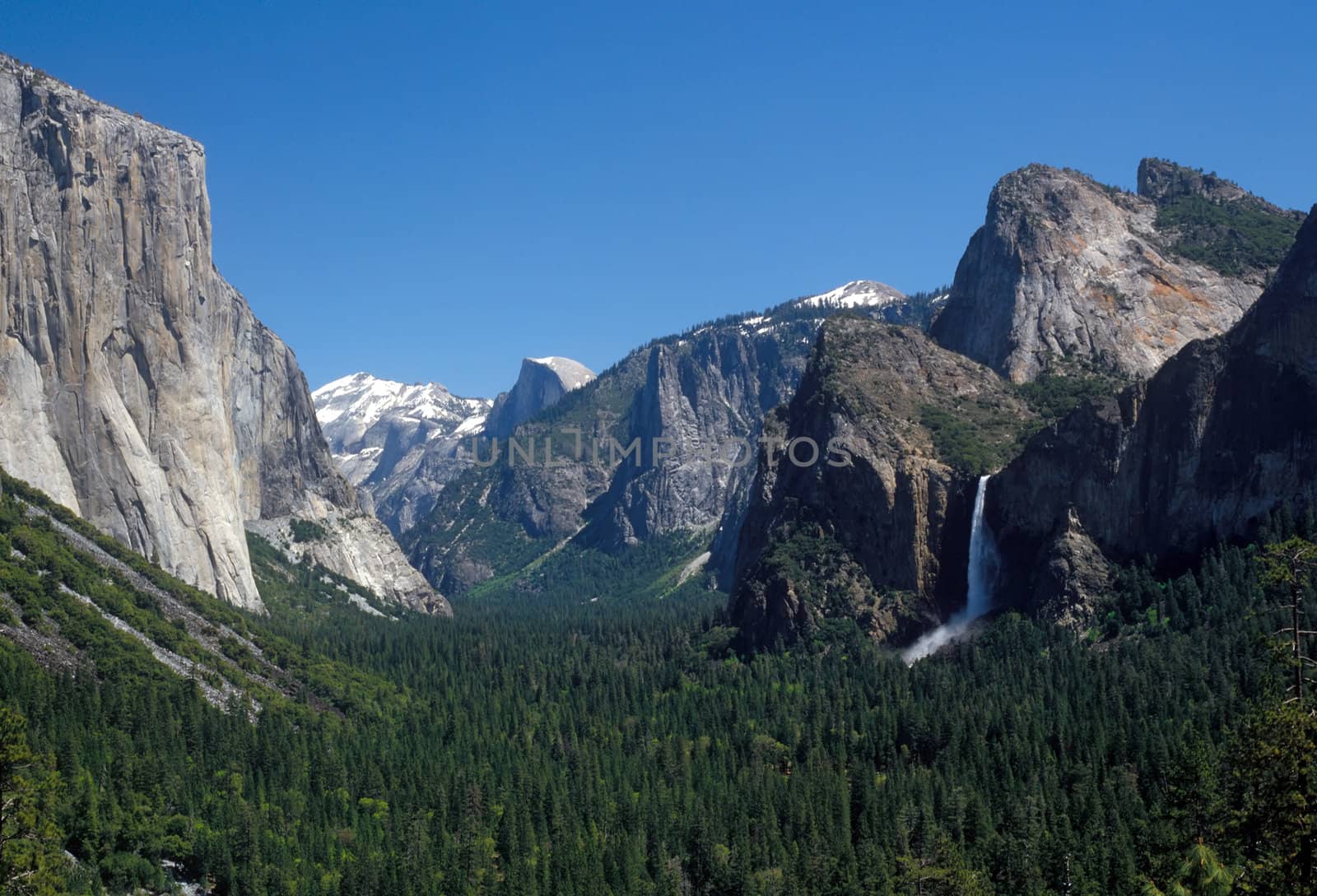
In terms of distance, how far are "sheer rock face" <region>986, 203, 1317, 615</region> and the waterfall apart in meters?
3.95

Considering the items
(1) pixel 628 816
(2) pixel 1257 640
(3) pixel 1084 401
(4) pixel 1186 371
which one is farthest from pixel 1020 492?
(2) pixel 1257 640

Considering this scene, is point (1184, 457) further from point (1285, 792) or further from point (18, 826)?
point (18, 826)

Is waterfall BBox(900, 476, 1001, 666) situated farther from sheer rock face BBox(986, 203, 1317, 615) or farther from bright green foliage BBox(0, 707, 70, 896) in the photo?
bright green foliage BBox(0, 707, 70, 896)

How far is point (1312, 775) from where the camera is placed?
51375 mm

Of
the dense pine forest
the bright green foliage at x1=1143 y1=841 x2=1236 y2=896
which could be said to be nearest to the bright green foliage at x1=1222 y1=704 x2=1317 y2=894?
the dense pine forest

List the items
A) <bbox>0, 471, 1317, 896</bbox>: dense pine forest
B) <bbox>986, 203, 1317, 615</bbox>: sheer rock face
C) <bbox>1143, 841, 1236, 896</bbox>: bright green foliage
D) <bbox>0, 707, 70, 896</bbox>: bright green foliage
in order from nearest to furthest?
<bbox>0, 707, 70, 896</bbox>: bright green foliage
<bbox>1143, 841, 1236, 896</bbox>: bright green foliage
<bbox>0, 471, 1317, 896</bbox>: dense pine forest
<bbox>986, 203, 1317, 615</bbox>: sheer rock face

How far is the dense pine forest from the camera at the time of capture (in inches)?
4085

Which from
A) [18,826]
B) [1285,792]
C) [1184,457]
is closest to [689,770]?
[1184,457]

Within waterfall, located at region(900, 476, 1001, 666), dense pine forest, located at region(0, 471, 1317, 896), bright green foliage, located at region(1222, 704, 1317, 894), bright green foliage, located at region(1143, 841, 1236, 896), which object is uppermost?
waterfall, located at region(900, 476, 1001, 666)

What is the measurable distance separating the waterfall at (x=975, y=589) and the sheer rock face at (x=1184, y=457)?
3.95m

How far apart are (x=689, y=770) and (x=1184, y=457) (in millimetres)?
71265

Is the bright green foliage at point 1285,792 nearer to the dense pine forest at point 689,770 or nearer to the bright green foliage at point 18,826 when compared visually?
the dense pine forest at point 689,770

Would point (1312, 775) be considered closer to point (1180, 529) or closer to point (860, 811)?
point (860, 811)

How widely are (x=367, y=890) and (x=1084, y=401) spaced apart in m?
112
